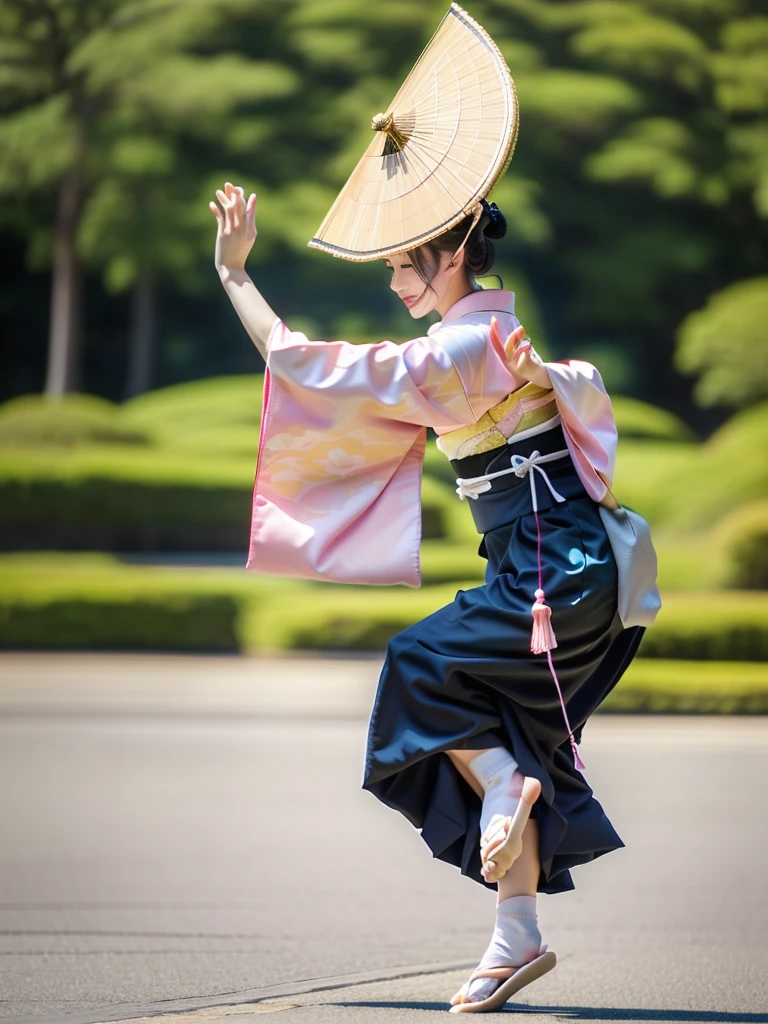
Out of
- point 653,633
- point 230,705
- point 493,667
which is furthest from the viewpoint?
point 653,633

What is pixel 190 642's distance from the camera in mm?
14180

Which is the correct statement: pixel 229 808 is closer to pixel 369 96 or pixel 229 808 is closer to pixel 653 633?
pixel 653 633

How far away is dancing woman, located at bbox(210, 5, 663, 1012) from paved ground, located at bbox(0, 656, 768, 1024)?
1.16 ft

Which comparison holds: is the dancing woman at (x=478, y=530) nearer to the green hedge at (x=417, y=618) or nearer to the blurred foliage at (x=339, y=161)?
the green hedge at (x=417, y=618)

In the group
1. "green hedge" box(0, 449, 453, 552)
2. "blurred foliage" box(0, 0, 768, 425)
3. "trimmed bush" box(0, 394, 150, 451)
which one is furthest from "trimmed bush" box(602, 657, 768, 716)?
"trimmed bush" box(0, 394, 150, 451)

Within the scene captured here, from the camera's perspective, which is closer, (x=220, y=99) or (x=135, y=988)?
(x=135, y=988)

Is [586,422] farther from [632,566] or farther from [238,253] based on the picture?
[238,253]

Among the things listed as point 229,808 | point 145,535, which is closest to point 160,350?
point 145,535

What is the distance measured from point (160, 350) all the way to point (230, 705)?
8.69 meters

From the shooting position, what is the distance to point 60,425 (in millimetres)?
16484

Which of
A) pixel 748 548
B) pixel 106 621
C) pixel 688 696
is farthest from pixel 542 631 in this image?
pixel 748 548

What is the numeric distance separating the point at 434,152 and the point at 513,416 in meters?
0.56

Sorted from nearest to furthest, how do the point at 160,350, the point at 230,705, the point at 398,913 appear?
the point at 398,913
the point at 230,705
the point at 160,350

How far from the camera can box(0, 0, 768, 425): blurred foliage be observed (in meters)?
17.5
